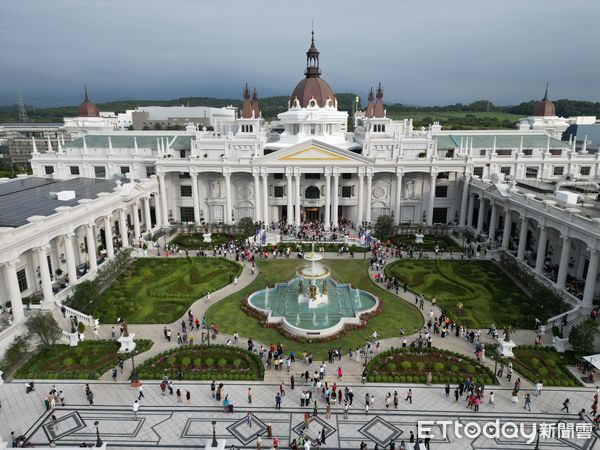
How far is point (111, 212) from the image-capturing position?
45188mm

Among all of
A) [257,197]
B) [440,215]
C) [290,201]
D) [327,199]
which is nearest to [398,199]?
[440,215]

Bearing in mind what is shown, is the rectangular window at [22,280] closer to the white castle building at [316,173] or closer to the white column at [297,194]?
the white castle building at [316,173]

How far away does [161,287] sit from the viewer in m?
40.4

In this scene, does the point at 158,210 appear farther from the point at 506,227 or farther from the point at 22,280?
the point at 506,227

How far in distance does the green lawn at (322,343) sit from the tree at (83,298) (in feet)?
30.2

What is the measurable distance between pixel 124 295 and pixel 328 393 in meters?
22.4

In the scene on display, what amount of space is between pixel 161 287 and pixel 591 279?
35.7 meters

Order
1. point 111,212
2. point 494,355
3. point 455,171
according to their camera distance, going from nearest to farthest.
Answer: point 494,355 < point 111,212 < point 455,171

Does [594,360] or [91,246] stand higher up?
[91,246]

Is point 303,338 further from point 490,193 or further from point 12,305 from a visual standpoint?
point 490,193

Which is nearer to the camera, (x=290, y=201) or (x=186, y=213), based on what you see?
(x=290, y=201)

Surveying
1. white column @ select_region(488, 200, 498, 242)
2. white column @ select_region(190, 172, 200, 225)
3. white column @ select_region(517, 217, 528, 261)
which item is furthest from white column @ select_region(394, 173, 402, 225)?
white column @ select_region(190, 172, 200, 225)

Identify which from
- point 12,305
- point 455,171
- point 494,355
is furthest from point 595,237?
point 12,305

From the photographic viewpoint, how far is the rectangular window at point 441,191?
2421 inches
